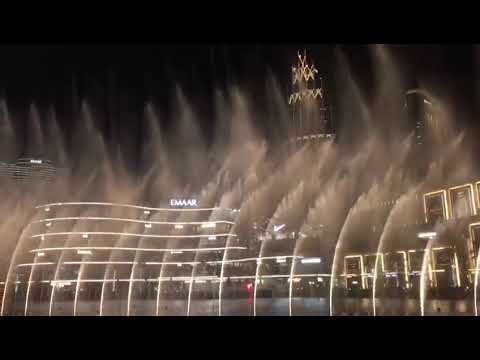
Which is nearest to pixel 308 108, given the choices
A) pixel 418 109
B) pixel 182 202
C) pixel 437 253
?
pixel 418 109

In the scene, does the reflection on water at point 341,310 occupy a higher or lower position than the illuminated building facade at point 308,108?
lower

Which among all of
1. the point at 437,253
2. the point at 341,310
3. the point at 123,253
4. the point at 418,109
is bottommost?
the point at 341,310

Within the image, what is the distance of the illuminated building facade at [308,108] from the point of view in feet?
377

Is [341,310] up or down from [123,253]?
down

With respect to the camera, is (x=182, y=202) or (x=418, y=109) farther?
(x=418, y=109)

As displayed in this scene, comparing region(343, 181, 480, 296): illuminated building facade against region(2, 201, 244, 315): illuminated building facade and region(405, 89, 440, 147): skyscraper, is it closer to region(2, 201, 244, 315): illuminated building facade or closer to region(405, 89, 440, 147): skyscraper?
region(2, 201, 244, 315): illuminated building facade

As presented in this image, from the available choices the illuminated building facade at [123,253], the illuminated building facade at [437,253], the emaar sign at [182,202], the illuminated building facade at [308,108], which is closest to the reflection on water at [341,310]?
the illuminated building facade at [437,253]

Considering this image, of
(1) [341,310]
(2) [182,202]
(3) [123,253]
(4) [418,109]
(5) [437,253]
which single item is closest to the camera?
(1) [341,310]

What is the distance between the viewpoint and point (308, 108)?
120000mm

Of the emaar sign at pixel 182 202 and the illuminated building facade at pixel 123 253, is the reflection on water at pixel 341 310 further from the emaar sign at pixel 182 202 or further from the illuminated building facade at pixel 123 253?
the emaar sign at pixel 182 202

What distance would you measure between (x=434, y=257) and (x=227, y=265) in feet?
104

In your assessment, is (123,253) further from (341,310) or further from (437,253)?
(341,310)
